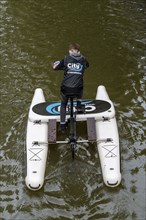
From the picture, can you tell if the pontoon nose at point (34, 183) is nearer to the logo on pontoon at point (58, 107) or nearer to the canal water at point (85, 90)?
the canal water at point (85, 90)

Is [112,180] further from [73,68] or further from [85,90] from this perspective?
[85,90]

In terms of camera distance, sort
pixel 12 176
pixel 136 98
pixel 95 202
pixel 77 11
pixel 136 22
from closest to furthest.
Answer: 1. pixel 95 202
2. pixel 12 176
3. pixel 136 98
4. pixel 136 22
5. pixel 77 11

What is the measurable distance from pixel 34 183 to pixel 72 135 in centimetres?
139

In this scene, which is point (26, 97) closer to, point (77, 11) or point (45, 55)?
point (45, 55)

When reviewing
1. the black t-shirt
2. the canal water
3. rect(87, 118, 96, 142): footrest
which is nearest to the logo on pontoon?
rect(87, 118, 96, 142): footrest

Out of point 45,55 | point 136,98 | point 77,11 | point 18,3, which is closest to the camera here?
point 136,98

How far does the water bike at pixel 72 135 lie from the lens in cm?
754

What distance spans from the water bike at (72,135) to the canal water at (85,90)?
11.6 inches

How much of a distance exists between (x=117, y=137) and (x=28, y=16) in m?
10.4

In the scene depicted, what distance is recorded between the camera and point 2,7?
58.5 ft

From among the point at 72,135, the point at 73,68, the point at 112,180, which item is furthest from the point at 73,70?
the point at 112,180

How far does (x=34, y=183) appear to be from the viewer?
7375mm

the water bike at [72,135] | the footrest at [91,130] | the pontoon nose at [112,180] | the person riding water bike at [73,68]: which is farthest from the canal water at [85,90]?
the person riding water bike at [73,68]

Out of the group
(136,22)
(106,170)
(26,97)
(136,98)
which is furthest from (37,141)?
(136,22)
